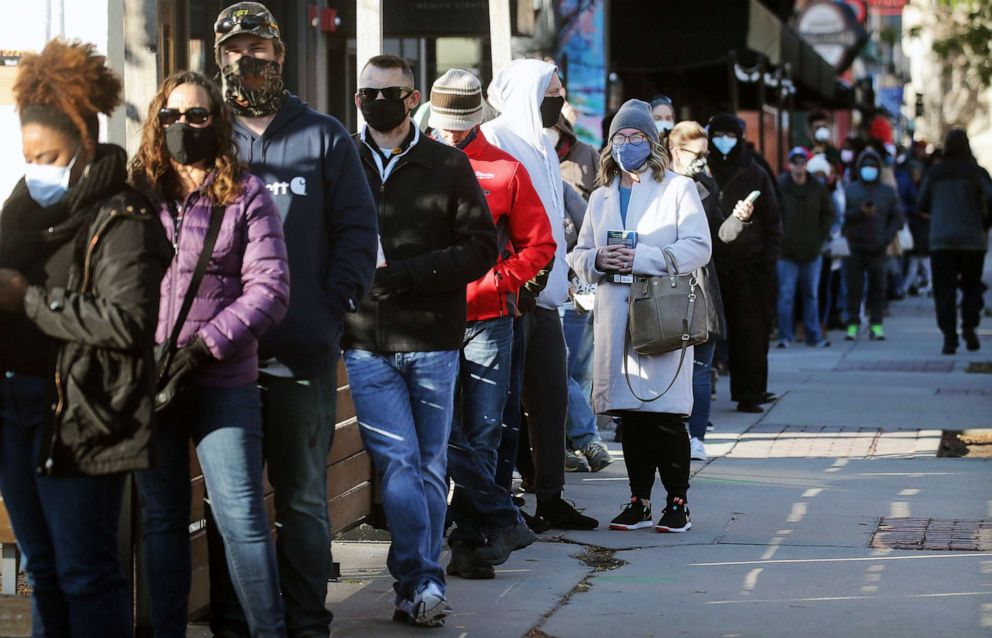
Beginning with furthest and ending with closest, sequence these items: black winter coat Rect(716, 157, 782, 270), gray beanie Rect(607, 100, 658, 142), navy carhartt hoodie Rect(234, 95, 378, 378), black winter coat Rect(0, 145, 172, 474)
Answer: black winter coat Rect(716, 157, 782, 270) → gray beanie Rect(607, 100, 658, 142) → navy carhartt hoodie Rect(234, 95, 378, 378) → black winter coat Rect(0, 145, 172, 474)

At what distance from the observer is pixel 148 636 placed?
5020mm

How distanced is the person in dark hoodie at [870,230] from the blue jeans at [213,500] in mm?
13375

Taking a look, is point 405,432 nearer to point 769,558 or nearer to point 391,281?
point 391,281

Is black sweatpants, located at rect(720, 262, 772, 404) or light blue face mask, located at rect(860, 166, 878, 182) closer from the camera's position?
black sweatpants, located at rect(720, 262, 772, 404)

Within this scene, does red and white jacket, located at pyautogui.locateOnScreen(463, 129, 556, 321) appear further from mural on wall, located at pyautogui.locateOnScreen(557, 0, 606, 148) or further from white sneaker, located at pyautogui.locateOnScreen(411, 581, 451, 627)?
mural on wall, located at pyautogui.locateOnScreen(557, 0, 606, 148)

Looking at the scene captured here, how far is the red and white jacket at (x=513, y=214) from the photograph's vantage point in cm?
A: 638

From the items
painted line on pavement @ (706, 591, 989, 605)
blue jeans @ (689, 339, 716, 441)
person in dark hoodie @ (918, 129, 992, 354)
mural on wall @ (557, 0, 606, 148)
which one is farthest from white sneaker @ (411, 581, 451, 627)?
person in dark hoodie @ (918, 129, 992, 354)

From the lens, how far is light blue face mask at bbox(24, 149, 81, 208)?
4.28 meters

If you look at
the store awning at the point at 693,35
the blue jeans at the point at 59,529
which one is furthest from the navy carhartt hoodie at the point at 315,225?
the store awning at the point at 693,35

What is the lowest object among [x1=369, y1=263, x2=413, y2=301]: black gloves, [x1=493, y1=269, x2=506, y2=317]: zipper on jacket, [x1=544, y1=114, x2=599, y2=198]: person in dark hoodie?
[x1=493, y1=269, x2=506, y2=317]: zipper on jacket

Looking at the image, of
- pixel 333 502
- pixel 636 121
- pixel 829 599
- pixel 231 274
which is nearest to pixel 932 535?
pixel 829 599

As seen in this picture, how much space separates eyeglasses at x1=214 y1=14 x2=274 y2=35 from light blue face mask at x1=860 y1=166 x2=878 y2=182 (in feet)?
42.8

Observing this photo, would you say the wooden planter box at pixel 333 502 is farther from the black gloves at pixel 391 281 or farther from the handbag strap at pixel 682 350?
the handbag strap at pixel 682 350

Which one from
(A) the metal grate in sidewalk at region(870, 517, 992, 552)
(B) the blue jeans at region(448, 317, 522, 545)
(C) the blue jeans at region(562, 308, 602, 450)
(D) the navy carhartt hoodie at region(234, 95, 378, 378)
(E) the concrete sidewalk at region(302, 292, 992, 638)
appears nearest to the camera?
(D) the navy carhartt hoodie at region(234, 95, 378, 378)
